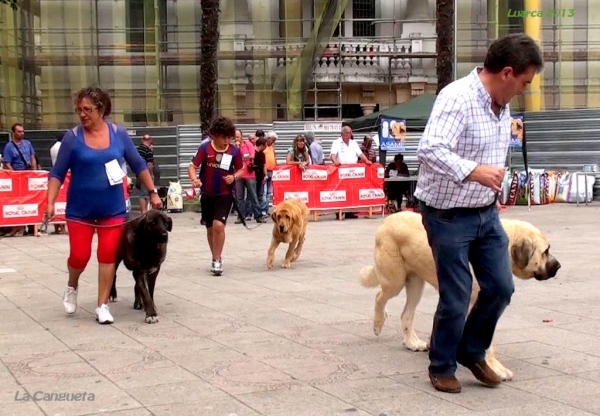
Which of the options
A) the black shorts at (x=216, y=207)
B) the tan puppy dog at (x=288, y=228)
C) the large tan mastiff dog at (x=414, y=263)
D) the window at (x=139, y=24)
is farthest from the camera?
the window at (x=139, y=24)

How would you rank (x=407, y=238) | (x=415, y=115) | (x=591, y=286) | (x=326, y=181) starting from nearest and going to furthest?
(x=407, y=238), (x=591, y=286), (x=326, y=181), (x=415, y=115)

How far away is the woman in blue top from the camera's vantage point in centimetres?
684

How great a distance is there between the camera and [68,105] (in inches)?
917

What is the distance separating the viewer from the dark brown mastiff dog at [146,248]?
702cm

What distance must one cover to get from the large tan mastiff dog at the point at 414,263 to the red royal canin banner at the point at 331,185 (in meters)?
10.5

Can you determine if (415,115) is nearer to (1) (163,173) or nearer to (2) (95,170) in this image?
(1) (163,173)

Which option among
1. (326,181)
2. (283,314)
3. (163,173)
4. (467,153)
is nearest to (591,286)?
(283,314)

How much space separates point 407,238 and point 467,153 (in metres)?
1.10

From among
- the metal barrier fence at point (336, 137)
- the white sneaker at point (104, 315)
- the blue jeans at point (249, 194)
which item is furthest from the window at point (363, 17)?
the white sneaker at point (104, 315)

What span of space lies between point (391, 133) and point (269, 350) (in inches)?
511

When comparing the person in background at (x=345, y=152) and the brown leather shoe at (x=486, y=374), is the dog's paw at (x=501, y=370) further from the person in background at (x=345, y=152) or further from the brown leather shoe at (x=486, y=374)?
the person in background at (x=345, y=152)

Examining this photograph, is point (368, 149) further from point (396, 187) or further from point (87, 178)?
point (87, 178)

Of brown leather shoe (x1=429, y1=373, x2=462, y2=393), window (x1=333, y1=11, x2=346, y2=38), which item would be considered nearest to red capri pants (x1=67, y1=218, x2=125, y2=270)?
brown leather shoe (x1=429, y1=373, x2=462, y2=393)

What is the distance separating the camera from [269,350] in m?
5.89
